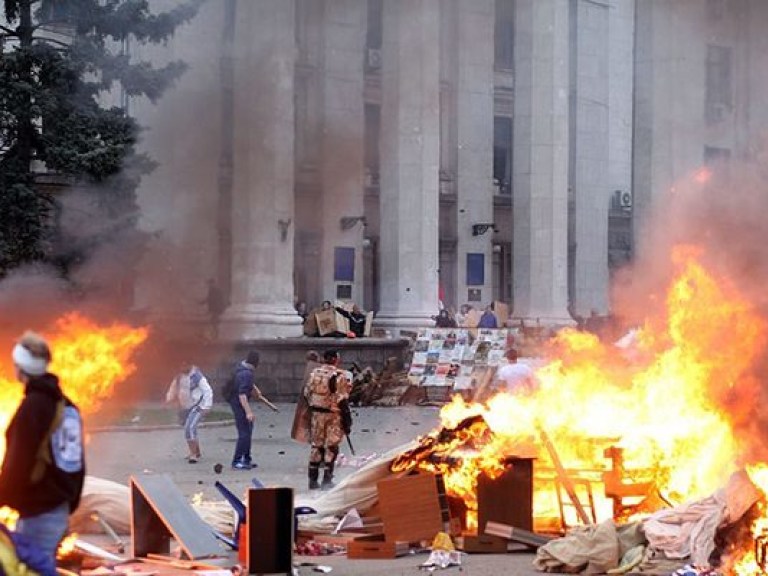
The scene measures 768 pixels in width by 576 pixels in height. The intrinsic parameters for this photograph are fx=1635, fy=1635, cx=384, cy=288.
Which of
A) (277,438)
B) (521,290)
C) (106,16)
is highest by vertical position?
(106,16)

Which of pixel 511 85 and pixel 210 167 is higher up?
pixel 511 85

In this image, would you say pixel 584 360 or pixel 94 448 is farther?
pixel 94 448

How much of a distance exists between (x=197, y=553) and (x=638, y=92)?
31721 mm

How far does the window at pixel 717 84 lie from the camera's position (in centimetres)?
3303

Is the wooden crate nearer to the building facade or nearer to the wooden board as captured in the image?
the wooden board

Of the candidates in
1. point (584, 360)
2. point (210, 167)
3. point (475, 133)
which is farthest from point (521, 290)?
point (584, 360)

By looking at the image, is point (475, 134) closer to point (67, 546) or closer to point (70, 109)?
point (70, 109)

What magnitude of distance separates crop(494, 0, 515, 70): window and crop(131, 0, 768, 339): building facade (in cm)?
6

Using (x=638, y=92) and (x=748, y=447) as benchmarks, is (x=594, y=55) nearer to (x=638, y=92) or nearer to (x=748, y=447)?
(x=638, y=92)

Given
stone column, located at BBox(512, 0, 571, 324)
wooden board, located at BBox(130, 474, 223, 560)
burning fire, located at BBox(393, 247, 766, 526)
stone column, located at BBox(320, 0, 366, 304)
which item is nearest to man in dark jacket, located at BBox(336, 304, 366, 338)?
stone column, located at BBox(320, 0, 366, 304)

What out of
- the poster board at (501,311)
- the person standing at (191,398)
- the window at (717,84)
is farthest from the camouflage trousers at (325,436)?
the poster board at (501,311)

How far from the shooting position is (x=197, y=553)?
11.5 m

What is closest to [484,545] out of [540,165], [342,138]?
[342,138]

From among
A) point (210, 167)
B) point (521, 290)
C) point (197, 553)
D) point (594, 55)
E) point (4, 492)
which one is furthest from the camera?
point (594, 55)
